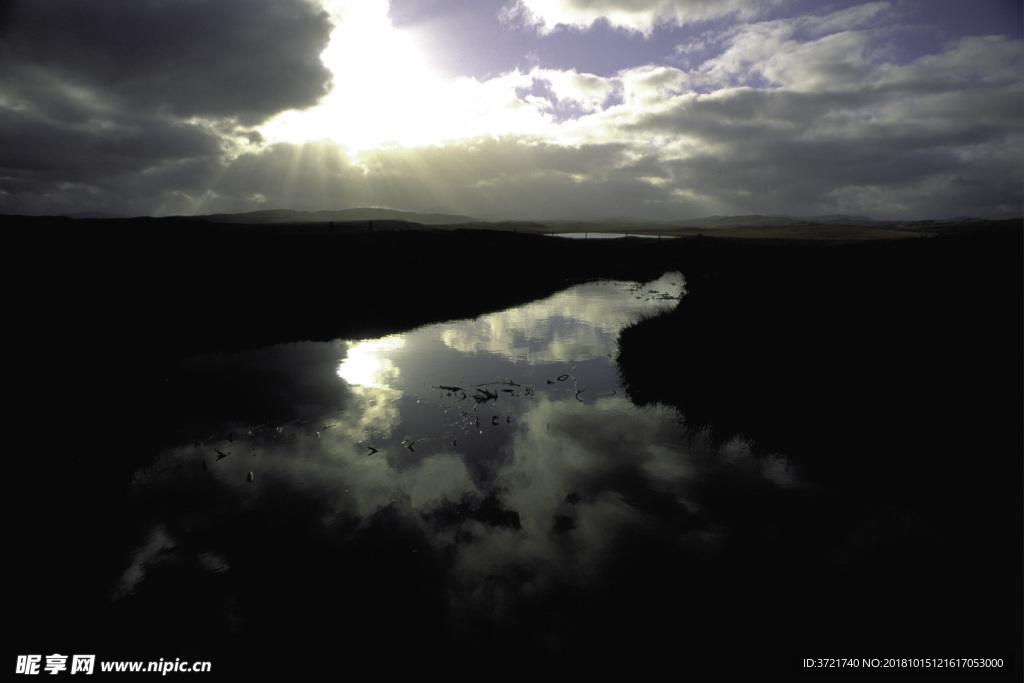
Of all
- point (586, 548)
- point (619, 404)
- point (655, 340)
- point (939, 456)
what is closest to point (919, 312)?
point (939, 456)

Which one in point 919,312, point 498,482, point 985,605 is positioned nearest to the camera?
point 985,605

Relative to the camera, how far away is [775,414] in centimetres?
1408

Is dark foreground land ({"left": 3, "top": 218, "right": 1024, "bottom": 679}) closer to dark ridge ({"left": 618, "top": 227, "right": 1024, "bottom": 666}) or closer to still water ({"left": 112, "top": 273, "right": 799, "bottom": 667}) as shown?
dark ridge ({"left": 618, "top": 227, "right": 1024, "bottom": 666})

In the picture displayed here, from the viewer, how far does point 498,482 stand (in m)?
10.5

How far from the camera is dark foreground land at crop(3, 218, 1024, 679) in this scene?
6848 millimetres

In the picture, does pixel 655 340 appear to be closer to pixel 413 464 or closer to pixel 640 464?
pixel 640 464

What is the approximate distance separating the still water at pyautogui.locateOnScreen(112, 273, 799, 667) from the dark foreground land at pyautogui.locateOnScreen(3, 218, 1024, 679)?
21.8 inches

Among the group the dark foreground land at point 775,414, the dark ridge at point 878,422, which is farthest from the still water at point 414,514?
the dark ridge at point 878,422

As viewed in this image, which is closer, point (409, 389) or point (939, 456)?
point (939, 456)

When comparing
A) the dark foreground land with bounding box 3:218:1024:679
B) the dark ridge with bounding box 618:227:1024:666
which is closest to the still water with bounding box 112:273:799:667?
the dark foreground land with bounding box 3:218:1024:679

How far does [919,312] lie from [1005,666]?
42.0 feet

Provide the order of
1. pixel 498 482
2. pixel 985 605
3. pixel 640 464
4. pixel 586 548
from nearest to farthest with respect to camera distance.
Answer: pixel 985 605 → pixel 586 548 → pixel 498 482 → pixel 640 464

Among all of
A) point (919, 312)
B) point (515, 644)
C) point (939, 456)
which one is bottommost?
point (515, 644)

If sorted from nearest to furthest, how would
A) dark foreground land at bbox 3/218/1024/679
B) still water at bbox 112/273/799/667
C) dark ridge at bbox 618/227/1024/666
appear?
still water at bbox 112/273/799/667, dark foreground land at bbox 3/218/1024/679, dark ridge at bbox 618/227/1024/666
